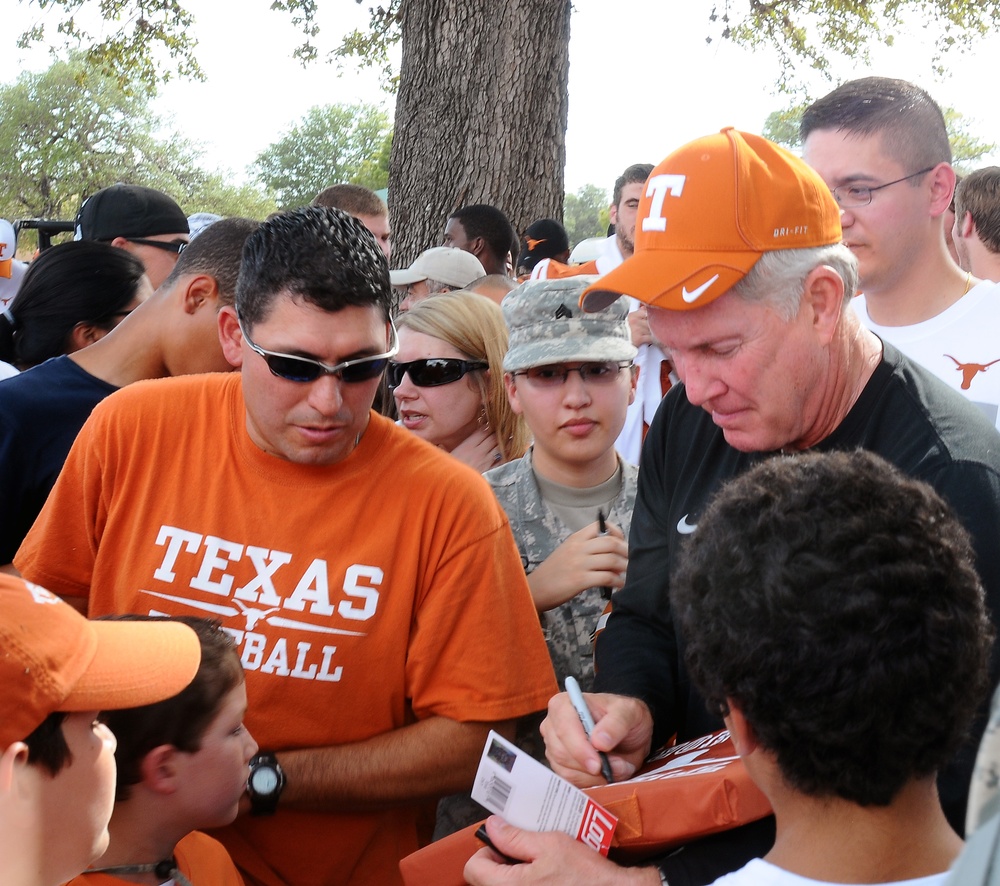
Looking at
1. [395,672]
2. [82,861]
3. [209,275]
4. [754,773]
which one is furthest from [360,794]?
[209,275]

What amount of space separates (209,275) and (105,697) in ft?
6.91

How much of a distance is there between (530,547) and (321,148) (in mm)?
77938

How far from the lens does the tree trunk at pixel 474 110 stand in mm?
7809

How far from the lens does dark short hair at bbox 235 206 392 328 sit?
93.8 inches

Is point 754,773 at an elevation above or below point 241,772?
above

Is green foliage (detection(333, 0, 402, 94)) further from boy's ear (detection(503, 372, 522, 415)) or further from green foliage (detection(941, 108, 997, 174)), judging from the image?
green foliage (detection(941, 108, 997, 174))

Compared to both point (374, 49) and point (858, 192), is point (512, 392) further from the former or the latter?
point (374, 49)

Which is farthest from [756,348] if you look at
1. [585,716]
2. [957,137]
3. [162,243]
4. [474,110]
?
[957,137]

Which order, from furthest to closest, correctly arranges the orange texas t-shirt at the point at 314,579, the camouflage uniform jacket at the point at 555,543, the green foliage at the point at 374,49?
the green foliage at the point at 374,49
the camouflage uniform jacket at the point at 555,543
the orange texas t-shirt at the point at 314,579

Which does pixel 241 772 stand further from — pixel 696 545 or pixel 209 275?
pixel 209 275

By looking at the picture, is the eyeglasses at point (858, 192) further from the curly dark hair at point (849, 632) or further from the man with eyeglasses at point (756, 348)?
the curly dark hair at point (849, 632)

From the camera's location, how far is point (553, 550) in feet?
9.68

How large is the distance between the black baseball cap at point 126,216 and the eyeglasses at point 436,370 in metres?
2.20

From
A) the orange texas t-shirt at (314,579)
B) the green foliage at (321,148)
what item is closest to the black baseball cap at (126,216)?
the orange texas t-shirt at (314,579)
